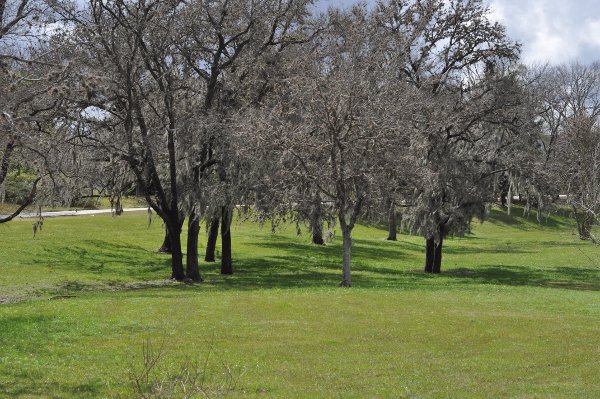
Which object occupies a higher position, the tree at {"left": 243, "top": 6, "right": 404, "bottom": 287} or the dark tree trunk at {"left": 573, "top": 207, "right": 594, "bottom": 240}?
the tree at {"left": 243, "top": 6, "right": 404, "bottom": 287}

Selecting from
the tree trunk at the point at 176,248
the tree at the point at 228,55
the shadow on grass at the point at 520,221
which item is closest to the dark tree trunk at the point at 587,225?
the tree at the point at 228,55

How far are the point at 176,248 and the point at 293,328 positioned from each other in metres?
12.2

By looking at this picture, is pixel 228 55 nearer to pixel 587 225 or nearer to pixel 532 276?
pixel 587 225

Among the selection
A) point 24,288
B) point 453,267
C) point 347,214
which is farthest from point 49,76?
point 453,267

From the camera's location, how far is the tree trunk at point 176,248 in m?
27.0

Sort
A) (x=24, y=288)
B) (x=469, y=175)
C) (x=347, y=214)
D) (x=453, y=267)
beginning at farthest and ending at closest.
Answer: (x=453, y=267) < (x=469, y=175) < (x=347, y=214) < (x=24, y=288)

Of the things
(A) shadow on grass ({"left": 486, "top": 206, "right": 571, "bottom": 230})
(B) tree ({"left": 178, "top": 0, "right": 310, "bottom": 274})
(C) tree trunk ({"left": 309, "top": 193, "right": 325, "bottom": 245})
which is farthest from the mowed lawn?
(A) shadow on grass ({"left": 486, "top": 206, "right": 571, "bottom": 230})

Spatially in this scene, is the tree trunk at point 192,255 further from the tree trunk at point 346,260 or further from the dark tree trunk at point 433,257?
the dark tree trunk at point 433,257

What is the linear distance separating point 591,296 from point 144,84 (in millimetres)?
17970

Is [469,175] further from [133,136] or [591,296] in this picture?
[133,136]

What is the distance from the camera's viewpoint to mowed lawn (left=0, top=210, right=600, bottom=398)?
1081 centimetres

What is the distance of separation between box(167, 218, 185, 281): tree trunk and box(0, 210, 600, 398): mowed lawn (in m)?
1.11

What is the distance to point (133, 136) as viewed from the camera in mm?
26203

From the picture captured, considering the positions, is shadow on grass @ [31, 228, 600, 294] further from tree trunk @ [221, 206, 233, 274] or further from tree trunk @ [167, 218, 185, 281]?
tree trunk @ [167, 218, 185, 281]
